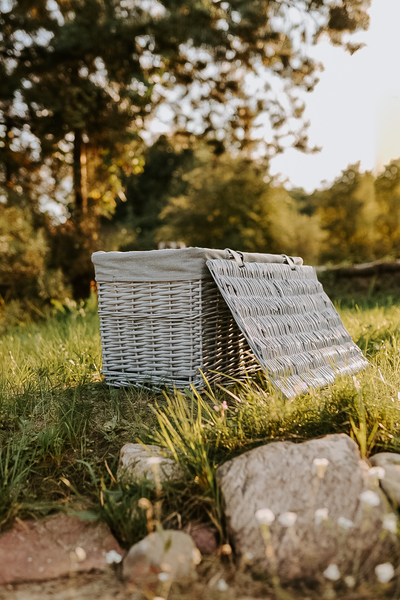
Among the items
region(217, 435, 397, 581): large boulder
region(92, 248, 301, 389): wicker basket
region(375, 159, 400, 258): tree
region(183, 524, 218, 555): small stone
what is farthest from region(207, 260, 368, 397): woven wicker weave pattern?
region(375, 159, 400, 258): tree

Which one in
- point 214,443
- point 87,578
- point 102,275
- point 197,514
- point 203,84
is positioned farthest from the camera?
point 203,84

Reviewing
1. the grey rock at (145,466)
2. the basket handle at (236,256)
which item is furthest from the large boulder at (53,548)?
the basket handle at (236,256)

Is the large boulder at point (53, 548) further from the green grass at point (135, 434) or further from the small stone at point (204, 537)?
the small stone at point (204, 537)

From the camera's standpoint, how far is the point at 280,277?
2.80 meters

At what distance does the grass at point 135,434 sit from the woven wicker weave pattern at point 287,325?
20 centimetres

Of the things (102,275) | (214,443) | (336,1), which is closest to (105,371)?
(102,275)

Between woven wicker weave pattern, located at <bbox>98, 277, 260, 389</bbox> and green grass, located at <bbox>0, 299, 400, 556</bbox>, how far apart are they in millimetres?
117

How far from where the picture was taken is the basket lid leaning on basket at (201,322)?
7.36 ft

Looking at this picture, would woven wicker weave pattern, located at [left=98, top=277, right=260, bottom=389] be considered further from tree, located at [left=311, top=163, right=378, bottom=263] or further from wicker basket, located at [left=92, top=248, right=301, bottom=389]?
tree, located at [left=311, top=163, right=378, bottom=263]

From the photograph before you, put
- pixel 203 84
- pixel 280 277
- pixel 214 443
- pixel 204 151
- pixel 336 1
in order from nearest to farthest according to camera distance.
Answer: pixel 214 443
pixel 280 277
pixel 336 1
pixel 203 84
pixel 204 151

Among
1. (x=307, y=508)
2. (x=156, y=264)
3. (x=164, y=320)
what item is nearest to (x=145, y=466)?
(x=307, y=508)

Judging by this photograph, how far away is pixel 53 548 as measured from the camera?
145cm

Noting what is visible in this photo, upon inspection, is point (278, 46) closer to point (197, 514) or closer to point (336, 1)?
point (336, 1)

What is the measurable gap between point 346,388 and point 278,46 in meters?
5.69
